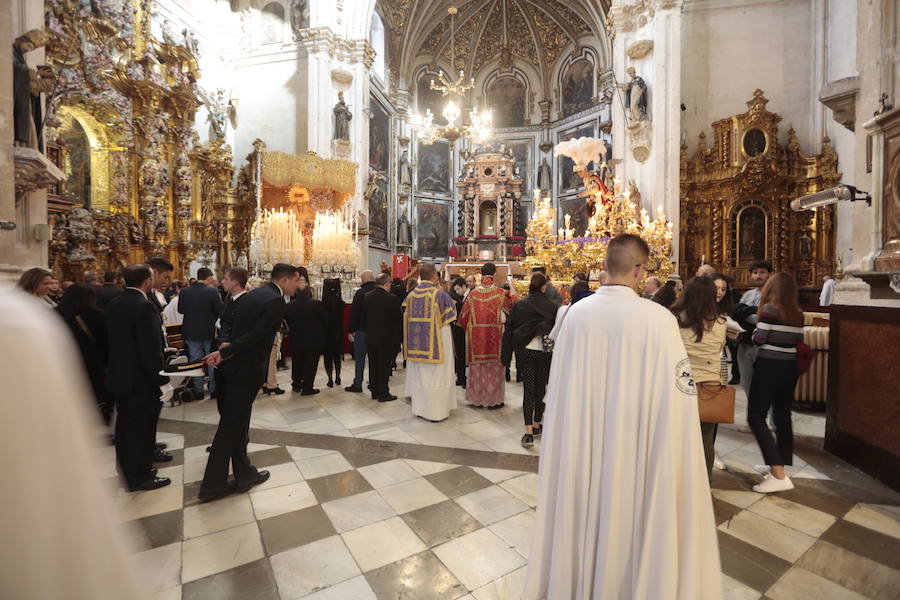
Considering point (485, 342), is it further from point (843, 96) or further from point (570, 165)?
point (570, 165)

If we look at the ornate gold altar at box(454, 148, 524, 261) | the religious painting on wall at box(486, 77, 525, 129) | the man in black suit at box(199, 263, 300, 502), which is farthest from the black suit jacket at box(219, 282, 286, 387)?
the religious painting on wall at box(486, 77, 525, 129)

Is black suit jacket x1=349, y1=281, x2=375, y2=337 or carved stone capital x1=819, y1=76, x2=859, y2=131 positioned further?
black suit jacket x1=349, y1=281, x2=375, y2=337

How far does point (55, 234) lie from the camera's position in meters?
8.37

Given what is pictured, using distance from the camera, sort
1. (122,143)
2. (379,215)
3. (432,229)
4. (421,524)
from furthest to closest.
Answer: (432,229) < (379,215) < (122,143) < (421,524)

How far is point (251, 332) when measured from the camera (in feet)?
10.3

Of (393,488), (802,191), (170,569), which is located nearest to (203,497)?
(170,569)

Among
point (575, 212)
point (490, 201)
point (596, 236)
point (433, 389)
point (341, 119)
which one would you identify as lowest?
point (433, 389)

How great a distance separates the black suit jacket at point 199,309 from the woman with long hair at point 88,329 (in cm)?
183

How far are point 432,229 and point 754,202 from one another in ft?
44.6

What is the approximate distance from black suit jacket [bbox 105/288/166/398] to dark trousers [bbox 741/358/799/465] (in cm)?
465

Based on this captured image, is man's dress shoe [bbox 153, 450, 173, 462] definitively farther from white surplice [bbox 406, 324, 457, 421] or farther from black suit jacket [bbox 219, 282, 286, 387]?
white surplice [bbox 406, 324, 457, 421]

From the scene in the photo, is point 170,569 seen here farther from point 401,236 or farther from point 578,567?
point 401,236

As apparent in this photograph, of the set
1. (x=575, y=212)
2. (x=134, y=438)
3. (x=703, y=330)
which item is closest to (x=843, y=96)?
(x=703, y=330)

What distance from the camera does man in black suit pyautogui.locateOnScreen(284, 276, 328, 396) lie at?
5.94 m
